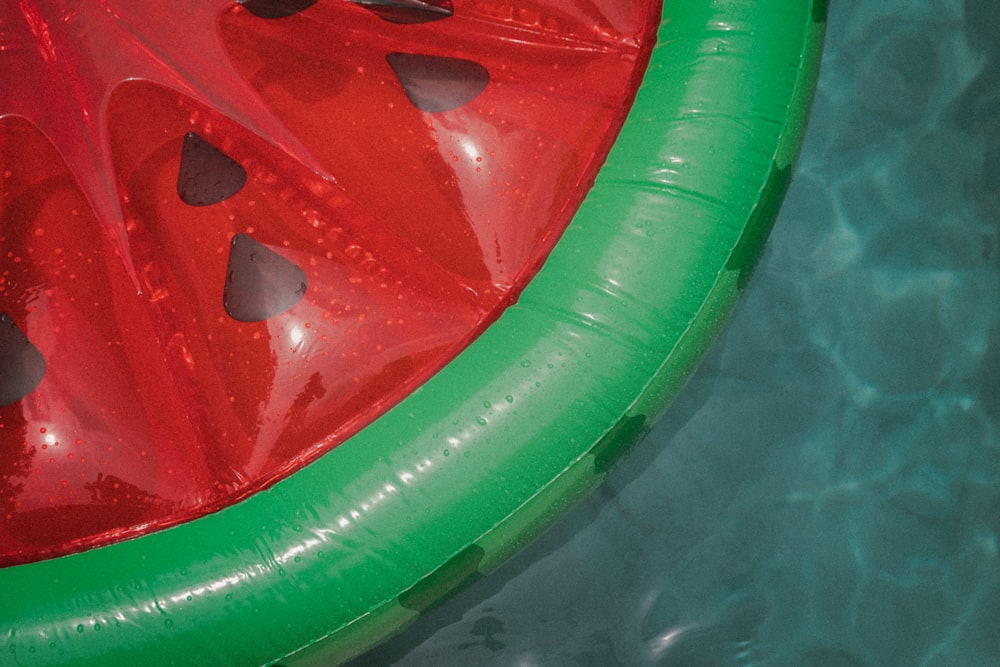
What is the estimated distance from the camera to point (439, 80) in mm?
1523

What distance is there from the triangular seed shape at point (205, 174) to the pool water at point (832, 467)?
40.7 inches

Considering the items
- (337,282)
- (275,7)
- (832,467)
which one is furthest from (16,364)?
(832,467)

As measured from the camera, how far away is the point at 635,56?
153cm

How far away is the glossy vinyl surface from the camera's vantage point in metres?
1.40

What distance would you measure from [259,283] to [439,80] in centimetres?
50

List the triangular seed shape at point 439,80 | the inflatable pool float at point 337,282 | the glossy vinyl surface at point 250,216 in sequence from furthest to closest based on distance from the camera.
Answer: the triangular seed shape at point 439,80, the glossy vinyl surface at point 250,216, the inflatable pool float at point 337,282

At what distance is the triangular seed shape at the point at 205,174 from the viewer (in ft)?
4.87

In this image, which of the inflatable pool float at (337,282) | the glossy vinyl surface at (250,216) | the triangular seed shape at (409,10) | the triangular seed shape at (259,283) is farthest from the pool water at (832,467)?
the triangular seed shape at (409,10)

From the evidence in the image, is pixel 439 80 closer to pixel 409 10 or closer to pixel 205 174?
pixel 409 10

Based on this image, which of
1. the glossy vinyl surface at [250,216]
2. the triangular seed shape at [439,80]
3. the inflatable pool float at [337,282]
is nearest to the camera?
the inflatable pool float at [337,282]

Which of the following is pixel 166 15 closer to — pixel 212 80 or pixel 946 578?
pixel 212 80

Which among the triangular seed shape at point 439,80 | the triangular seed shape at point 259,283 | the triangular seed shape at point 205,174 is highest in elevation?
the triangular seed shape at point 439,80

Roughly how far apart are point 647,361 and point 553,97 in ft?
1.77

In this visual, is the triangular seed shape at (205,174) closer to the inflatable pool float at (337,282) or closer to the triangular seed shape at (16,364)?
the inflatable pool float at (337,282)
